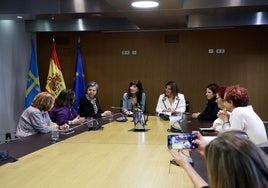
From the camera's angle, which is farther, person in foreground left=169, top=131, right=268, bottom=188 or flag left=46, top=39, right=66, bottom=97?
flag left=46, top=39, right=66, bottom=97

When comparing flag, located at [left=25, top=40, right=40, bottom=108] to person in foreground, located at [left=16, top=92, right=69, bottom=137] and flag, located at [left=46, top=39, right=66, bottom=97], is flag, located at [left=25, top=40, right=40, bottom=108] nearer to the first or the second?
flag, located at [left=46, top=39, right=66, bottom=97]

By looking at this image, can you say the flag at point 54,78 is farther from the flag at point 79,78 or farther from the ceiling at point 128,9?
the ceiling at point 128,9

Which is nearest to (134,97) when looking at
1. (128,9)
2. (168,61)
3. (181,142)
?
(168,61)

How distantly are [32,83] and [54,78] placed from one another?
1.43 feet

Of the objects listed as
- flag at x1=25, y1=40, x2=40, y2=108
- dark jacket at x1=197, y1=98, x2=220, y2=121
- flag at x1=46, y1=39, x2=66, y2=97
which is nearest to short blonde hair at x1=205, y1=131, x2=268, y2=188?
dark jacket at x1=197, y1=98, x2=220, y2=121

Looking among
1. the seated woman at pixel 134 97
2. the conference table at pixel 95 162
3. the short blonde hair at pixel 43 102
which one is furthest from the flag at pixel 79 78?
the conference table at pixel 95 162

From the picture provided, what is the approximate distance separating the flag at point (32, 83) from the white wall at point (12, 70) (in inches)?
5.6

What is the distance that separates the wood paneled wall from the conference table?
129 inches

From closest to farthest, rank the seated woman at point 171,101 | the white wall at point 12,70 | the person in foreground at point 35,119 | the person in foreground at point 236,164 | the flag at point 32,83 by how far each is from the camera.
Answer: the person in foreground at point 236,164, the person in foreground at point 35,119, the seated woman at point 171,101, the white wall at point 12,70, the flag at point 32,83

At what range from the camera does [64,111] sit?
4266mm

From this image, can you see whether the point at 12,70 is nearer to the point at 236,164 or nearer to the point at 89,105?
the point at 89,105

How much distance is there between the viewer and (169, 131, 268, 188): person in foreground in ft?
2.94

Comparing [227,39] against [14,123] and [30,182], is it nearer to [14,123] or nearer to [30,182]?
[14,123]

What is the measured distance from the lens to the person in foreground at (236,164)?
0.90 m
